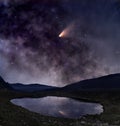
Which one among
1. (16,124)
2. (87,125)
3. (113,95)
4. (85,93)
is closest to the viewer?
(16,124)

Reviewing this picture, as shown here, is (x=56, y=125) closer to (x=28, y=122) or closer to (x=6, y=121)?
(x=28, y=122)

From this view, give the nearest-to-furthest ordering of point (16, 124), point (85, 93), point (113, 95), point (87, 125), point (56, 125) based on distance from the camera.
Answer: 1. point (16, 124)
2. point (56, 125)
3. point (87, 125)
4. point (113, 95)
5. point (85, 93)

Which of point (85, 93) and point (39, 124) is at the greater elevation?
point (85, 93)

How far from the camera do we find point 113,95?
395 feet

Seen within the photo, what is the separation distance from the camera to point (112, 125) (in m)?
37.4

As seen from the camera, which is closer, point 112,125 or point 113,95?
point 112,125

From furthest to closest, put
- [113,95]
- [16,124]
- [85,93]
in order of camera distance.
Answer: [85,93] → [113,95] → [16,124]

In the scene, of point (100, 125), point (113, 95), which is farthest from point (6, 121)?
point (113, 95)

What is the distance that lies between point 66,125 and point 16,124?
6227 millimetres

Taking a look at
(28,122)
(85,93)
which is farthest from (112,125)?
(85,93)

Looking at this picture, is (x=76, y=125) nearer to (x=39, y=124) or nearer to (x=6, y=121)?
(x=39, y=124)

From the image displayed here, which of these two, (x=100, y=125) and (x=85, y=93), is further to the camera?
(x=85, y=93)

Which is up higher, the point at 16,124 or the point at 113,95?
the point at 113,95

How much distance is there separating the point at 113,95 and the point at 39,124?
91.0m
